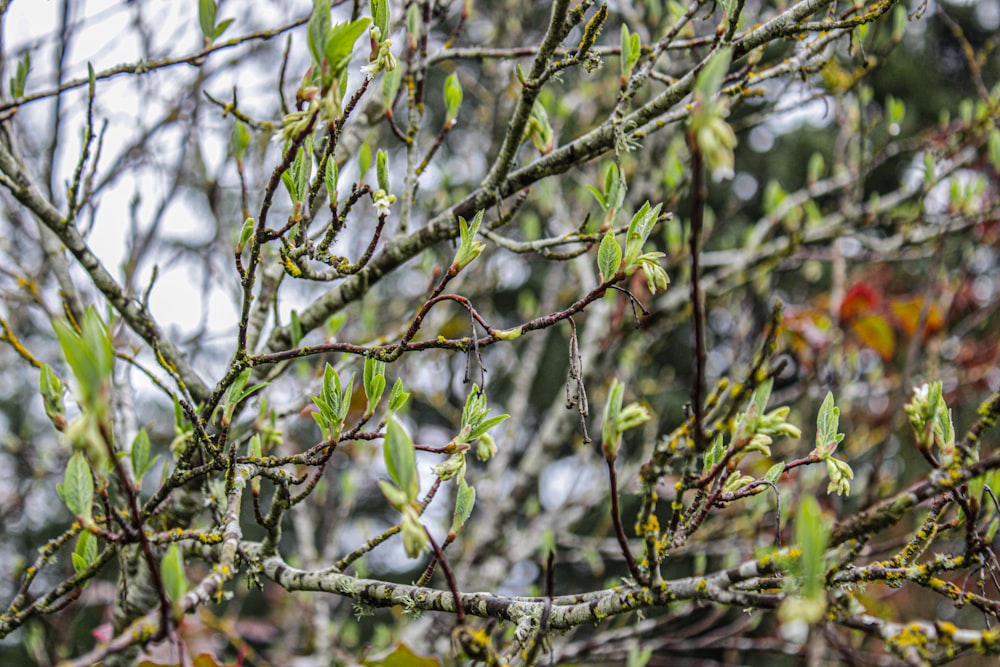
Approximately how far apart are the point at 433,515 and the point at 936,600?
418 cm

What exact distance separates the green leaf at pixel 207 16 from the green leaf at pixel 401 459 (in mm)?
1270

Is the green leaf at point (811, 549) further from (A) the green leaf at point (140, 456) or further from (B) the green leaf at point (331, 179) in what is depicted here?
(A) the green leaf at point (140, 456)

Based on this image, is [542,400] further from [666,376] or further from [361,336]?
[361,336]

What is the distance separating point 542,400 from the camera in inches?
291

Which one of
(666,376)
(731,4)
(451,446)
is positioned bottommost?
(451,446)

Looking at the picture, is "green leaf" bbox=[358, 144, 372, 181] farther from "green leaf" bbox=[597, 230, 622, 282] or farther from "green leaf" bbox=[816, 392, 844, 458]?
"green leaf" bbox=[816, 392, 844, 458]

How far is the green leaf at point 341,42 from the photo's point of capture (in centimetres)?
83

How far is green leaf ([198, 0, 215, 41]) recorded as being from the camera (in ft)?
5.11

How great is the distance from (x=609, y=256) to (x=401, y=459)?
0.50 m

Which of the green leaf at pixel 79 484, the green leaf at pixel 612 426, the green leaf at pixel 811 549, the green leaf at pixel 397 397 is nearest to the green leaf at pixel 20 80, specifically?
the green leaf at pixel 79 484

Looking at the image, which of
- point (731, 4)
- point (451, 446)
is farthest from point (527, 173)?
point (451, 446)

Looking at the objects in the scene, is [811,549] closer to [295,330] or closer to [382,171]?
[382,171]

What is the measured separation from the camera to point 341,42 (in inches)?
33.0

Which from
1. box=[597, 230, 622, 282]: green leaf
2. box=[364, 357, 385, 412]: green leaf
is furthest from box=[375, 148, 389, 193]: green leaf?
box=[597, 230, 622, 282]: green leaf
